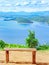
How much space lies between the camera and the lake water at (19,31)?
22.6ft

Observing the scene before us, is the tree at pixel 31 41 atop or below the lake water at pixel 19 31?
below

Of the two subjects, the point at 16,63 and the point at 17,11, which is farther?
the point at 17,11

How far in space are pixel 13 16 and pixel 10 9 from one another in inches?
8.2

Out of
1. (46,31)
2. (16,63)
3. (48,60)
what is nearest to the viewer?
(16,63)

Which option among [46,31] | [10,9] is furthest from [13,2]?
[46,31]

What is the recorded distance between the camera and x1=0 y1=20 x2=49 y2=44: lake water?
690 cm

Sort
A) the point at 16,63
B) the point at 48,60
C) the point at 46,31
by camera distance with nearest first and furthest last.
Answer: the point at 16,63
the point at 48,60
the point at 46,31

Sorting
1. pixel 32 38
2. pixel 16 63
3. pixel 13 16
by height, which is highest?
pixel 13 16

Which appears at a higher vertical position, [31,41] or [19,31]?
[19,31]

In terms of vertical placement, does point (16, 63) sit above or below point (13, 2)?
below

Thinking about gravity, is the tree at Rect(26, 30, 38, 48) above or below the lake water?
below

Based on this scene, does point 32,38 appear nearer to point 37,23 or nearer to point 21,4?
point 37,23

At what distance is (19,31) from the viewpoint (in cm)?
691

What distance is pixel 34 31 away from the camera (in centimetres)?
691
